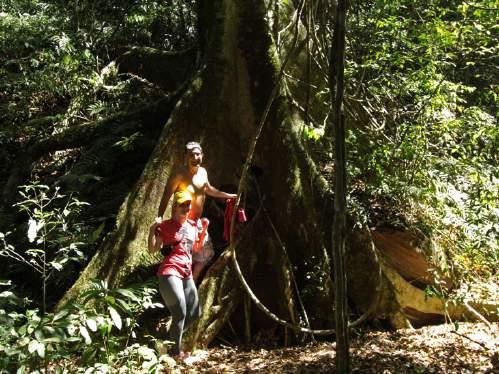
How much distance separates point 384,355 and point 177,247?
7.32 feet

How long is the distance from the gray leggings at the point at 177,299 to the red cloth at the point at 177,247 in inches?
2.7

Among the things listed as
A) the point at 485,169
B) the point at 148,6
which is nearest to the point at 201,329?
the point at 485,169

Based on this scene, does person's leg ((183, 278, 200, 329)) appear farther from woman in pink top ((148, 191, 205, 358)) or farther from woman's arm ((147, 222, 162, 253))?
woman's arm ((147, 222, 162, 253))

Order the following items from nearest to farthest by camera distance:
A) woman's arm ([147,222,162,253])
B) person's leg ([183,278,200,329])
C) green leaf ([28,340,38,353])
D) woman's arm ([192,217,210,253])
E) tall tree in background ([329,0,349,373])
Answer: green leaf ([28,340,38,353]), tall tree in background ([329,0,349,373]), woman's arm ([147,222,162,253]), person's leg ([183,278,200,329]), woman's arm ([192,217,210,253])

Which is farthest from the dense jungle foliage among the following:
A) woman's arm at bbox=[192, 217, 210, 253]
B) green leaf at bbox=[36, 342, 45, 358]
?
woman's arm at bbox=[192, 217, 210, 253]

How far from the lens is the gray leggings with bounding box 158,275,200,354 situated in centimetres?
471

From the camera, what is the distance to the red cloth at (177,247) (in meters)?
4.78

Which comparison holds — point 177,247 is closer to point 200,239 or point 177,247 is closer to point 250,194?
point 200,239

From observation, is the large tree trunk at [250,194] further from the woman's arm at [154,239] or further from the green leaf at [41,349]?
the green leaf at [41,349]

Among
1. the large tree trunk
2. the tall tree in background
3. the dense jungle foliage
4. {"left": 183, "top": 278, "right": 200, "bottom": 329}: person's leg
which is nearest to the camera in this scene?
the tall tree in background

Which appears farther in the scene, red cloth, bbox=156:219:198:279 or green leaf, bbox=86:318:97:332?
red cloth, bbox=156:219:198:279

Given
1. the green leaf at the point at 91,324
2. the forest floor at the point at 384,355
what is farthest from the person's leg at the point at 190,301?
the green leaf at the point at 91,324

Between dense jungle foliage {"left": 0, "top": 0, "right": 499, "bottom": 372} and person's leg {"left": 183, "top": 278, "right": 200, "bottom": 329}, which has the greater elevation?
dense jungle foliage {"left": 0, "top": 0, "right": 499, "bottom": 372}

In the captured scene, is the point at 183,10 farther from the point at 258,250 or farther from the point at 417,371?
the point at 417,371
